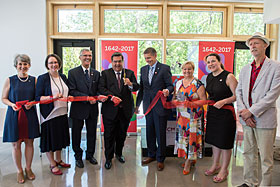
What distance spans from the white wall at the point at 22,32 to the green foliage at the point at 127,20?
167cm

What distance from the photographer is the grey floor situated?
9.14 feet

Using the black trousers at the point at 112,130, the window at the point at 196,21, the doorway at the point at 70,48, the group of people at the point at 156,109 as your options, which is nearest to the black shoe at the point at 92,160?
the group of people at the point at 156,109

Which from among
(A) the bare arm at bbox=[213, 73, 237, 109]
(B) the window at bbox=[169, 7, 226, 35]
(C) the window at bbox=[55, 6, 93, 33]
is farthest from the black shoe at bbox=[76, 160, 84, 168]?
(B) the window at bbox=[169, 7, 226, 35]

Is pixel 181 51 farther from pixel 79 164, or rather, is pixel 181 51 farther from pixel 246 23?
pixel 79 164

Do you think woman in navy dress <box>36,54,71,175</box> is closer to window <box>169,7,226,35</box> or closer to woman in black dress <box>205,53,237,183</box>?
woman in black dress <box>205,53,237,183</box>

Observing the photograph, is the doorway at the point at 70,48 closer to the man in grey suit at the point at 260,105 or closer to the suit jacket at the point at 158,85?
the suit jacket at the point at 158,85

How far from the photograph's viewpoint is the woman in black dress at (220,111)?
266 centimetres

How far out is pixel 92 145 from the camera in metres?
3.39

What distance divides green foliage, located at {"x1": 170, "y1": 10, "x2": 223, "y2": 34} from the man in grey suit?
332 centimetres

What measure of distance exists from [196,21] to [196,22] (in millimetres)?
29

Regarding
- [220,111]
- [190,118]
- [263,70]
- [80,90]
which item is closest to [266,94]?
[263,70]

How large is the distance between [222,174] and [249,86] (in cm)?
136

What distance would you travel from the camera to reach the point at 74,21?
5.39m

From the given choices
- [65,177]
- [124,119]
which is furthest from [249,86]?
[65,177]
